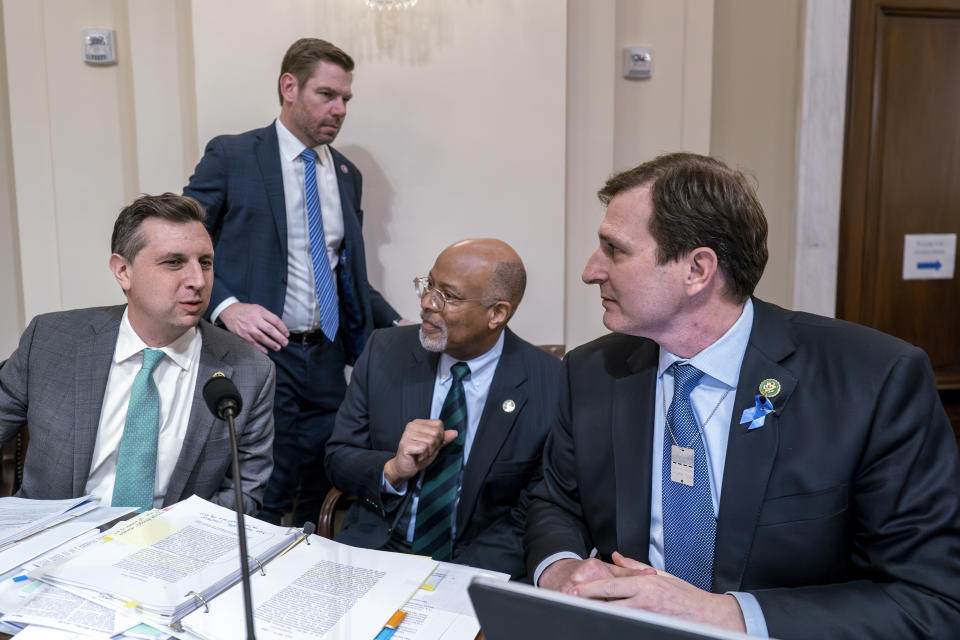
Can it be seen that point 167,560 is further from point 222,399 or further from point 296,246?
point 296,246

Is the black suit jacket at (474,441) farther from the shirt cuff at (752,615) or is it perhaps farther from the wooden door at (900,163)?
the wooden door at (900,163)

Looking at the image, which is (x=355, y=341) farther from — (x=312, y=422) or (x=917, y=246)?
(x=917, y=246)

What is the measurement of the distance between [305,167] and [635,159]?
1747mm

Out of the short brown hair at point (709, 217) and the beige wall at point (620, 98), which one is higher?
the beige wall at point (620, 98)

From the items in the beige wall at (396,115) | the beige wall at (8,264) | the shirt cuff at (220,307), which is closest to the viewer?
the shirt cuff at (220,307)

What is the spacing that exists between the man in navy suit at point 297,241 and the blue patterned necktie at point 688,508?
6.14 ft

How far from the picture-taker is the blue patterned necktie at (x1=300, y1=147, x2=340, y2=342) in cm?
319

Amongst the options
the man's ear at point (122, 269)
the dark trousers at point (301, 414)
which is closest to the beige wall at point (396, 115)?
the dark trousers at point (301, 414)

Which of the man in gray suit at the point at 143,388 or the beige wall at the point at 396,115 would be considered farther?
the beige wall at the point at 396,115

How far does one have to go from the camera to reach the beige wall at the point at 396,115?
11.6 ft

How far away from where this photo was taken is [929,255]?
4.44m

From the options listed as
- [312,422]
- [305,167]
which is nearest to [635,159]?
[305,167]

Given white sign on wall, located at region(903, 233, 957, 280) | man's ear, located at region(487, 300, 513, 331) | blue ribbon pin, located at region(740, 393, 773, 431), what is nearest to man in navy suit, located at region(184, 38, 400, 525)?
man's ear, located at region(487, 300, 513, 331)

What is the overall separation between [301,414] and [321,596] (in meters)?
1.96
